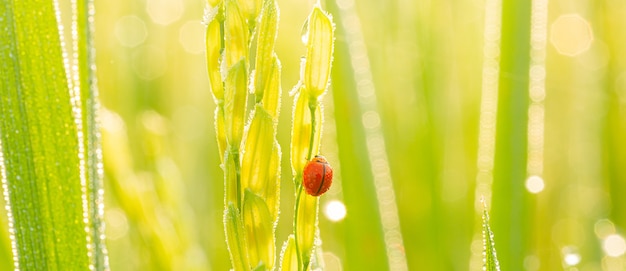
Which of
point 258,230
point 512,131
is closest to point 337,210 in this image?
point 512,131

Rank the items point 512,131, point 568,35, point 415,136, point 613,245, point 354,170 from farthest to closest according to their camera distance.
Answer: point 568,35 → point 415,136 → point 613,245 → point 354,170 → point 512,131

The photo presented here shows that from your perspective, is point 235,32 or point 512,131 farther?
point 512,131

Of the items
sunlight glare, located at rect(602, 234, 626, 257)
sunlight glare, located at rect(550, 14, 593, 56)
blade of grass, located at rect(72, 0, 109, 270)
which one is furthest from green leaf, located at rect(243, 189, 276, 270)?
sunlight glare, located at rect(550, 14, 593, 56)

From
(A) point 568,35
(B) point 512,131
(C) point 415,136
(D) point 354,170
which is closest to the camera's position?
(B) point 512,131

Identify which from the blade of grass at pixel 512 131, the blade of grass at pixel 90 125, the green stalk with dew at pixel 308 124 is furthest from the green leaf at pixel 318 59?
the blade of grass at pixel 512 131

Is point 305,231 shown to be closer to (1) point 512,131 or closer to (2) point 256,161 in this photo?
(2) point 256,161

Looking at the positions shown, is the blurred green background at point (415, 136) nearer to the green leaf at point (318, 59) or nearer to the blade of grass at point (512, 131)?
the blade of grass at point (512, 131)

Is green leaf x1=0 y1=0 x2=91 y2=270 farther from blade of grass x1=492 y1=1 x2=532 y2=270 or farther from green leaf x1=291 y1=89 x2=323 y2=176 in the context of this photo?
blade of grass x1=492 y1=1 x2=532 y2=270

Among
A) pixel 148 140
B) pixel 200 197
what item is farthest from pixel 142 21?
pixel 148 140

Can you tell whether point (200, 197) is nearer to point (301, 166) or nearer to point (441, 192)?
point (441, 192)
